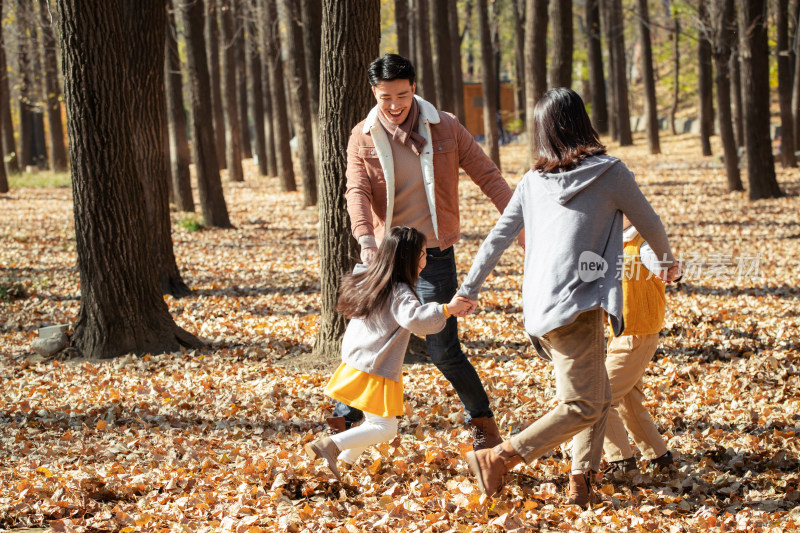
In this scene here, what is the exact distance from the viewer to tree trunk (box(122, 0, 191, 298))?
31.7 ft

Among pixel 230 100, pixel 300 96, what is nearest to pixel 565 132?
pixel 300 96

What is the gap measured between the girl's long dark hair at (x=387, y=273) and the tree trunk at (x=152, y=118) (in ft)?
20.2

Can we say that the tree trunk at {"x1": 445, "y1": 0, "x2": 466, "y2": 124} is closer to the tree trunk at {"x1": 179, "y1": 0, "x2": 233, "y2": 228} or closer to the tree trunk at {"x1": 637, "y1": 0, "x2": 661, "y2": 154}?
the tree trunk at {"x1": 637, "y1": 0, "x2": 661, "y2": 154}

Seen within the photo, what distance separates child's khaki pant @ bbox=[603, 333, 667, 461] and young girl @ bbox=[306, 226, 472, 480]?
951 millimetres

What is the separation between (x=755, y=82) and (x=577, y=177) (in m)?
13.5

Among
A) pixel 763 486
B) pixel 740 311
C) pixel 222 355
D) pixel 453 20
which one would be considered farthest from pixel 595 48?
pixel 763 486

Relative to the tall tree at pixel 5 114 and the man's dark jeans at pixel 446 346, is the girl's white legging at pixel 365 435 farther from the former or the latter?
the tall tree at pixel 5 114

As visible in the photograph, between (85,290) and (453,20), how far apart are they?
79.8 feet

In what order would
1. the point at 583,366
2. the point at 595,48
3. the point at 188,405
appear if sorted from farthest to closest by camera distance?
the point at 595,48 < the point at 188,405 < the point at 583,366

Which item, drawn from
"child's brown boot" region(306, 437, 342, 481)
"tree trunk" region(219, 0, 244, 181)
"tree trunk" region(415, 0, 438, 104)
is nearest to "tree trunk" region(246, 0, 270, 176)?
"tree trunk" region(219, 0, 244, 181)

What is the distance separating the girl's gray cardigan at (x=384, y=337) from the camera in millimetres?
3920

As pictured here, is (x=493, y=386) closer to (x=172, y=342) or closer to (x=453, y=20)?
(x=172, y=342)

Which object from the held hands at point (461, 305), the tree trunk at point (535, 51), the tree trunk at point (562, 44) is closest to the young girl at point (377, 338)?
the held hands at point (461, 305)

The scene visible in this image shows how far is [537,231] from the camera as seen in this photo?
12.1 feet
